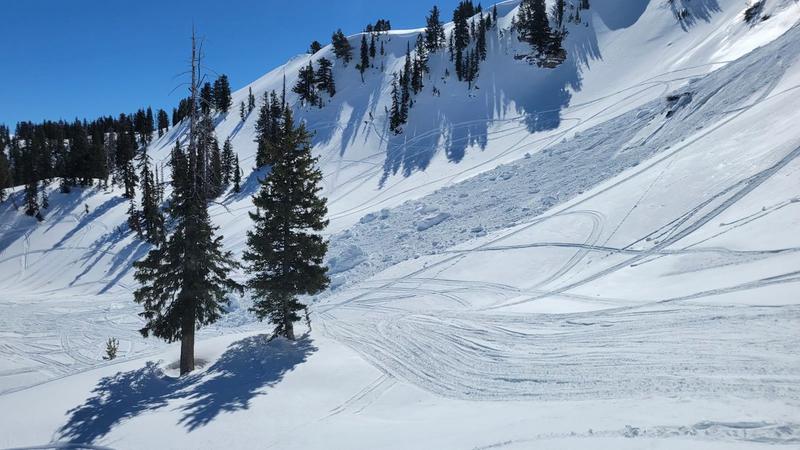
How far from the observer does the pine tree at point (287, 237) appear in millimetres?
16125

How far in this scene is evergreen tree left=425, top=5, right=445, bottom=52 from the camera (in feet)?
Answer: 283

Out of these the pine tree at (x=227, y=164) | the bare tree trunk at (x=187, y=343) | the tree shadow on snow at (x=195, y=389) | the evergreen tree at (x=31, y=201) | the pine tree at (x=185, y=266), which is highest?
the pine tree at (x=227, y=164)

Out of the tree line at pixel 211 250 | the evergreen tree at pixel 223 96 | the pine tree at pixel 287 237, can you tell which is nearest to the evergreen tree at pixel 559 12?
the evergreen tree at pixel 223 96

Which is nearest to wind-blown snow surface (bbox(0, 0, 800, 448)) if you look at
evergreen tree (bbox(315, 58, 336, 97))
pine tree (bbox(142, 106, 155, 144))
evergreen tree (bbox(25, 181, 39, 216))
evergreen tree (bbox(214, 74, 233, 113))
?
evergreen tree (bbox(25, 181, 39, 216))

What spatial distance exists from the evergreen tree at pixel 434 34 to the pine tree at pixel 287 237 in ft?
254

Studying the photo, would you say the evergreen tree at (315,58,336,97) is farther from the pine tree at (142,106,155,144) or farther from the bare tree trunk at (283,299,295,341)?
the bare tree trunk at (283,299,295,341)

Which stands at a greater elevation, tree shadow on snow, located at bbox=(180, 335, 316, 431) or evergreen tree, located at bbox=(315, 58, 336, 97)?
evergreen tree, located at bbox=(315, 58, 336, 97)

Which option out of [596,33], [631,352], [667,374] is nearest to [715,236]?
[631,352]

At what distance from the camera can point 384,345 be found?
15.7 meters

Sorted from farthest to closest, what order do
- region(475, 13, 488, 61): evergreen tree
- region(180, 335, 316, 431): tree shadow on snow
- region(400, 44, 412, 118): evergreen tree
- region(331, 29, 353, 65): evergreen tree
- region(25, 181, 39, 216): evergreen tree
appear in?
1. region(331, 29, 353, 65): evergreen tree
2. region(475, 13, 488, 61): evergreen tree
3. region(400, 44, 412, 118): evergreen tree
4. region(25, 181, 39, 216): evergreen tree
5. region(180, 335, 316, 431): tree shadow on snow

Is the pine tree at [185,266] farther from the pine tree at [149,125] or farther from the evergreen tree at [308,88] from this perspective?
the pine tree at [149,125]

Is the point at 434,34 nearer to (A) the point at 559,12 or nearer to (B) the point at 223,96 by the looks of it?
(A) the point at 559,12

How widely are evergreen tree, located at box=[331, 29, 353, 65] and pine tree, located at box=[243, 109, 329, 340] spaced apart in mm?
84514

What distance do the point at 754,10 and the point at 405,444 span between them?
66.4 meters
